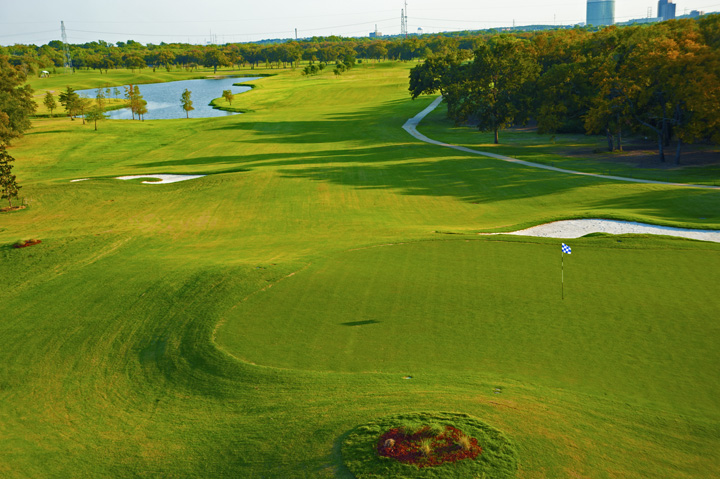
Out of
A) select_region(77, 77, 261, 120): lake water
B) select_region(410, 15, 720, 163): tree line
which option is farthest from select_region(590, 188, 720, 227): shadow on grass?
select_region(77, 77, 261, 120): lake water

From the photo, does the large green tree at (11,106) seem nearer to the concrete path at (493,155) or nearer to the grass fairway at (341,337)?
the grass fairway at (341,337)

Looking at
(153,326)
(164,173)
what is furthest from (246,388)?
(164,173)

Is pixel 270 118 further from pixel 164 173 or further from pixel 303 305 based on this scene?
pixel 303 305

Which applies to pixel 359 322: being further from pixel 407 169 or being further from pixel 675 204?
pixel 407 169

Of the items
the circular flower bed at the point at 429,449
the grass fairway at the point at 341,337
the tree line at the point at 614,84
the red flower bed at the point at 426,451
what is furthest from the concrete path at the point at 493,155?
the red flower bed at the point at 426,451

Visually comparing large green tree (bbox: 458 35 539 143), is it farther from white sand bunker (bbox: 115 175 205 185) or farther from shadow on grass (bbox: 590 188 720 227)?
white sand bunker (bbox: 115 175 205 185)

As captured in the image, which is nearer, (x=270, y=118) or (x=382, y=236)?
(x=382, y=236)
